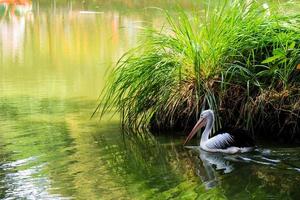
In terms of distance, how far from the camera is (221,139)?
6.57 metres

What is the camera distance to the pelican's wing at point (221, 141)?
654 cm

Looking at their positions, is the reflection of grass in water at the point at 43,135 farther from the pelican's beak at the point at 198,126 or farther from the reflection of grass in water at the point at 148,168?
the pelican's beak at the point at 198,126

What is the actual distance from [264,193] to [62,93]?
594cm

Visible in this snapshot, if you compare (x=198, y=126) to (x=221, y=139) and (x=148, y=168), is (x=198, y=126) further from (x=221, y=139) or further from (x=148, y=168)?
(x=148, y=168)

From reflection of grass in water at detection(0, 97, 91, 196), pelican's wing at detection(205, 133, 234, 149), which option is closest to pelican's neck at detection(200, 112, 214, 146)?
pelican's wing at detection(205, 133, 234, 149)

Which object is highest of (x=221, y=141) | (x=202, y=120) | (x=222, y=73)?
(x=222, y=73)

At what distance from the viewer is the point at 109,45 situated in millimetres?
18297

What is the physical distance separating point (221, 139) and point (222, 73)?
34.7 inches

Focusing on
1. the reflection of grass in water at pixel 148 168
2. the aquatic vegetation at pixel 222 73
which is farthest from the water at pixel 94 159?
the aquatic vegetation at pixel 222 73

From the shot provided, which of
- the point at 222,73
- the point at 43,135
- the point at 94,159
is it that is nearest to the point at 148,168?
the point at 94,159

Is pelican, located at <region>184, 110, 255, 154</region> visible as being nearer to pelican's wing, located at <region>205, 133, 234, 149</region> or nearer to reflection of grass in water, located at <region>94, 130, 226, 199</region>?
pelican's wing, located at <region>205, 133, 234, 149</region>

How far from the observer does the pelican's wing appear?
257 inches

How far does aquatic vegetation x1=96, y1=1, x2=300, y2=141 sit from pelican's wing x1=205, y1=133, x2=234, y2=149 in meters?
0.51

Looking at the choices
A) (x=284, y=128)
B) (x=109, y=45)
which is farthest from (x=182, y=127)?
(x=109, y=45)
